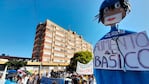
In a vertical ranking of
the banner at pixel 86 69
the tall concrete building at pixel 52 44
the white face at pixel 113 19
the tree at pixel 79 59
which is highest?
the tall concrete building at pixel 52 44

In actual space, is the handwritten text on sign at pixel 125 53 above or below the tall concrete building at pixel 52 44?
below

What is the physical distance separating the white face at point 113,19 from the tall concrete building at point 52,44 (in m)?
57.2

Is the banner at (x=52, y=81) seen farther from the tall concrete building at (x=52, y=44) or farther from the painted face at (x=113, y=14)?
the tall concrete building at (x=52, y=44)

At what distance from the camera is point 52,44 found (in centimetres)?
6500

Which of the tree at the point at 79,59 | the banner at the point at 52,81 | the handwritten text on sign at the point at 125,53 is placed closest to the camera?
the handwritten text on sign at the point at 125,53

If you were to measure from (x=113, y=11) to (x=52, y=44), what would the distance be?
63913 millimetres

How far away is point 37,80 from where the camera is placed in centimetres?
1163

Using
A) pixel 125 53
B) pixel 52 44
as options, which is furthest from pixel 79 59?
pixel 125 53

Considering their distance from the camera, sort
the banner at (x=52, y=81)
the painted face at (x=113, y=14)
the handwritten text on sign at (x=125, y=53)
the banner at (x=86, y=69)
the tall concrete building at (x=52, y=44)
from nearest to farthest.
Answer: the handwritten text on sign at (x=125, y=53) < the painted face at (x=113, y=14) < the banner at (x=86, y=69) < the banner at (x=52, y=81) < the tall concrete building at (x=52, y=44)

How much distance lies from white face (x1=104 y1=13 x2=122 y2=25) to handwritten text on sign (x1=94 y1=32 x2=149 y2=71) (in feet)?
0.64

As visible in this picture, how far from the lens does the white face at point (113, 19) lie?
170 cm

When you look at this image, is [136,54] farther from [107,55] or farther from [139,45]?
[107,55]

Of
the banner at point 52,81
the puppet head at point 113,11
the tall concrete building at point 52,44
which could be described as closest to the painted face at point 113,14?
the puppet head at point 113,11

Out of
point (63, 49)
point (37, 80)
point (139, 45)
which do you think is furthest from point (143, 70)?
point (63, 49)
